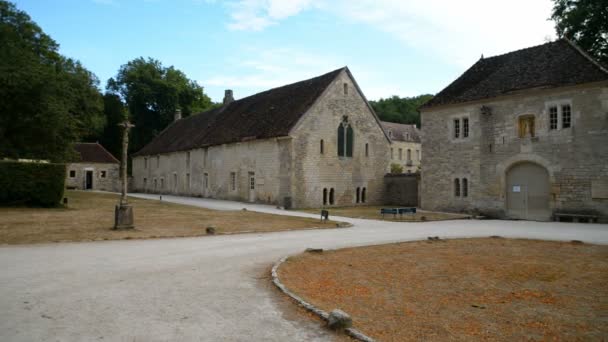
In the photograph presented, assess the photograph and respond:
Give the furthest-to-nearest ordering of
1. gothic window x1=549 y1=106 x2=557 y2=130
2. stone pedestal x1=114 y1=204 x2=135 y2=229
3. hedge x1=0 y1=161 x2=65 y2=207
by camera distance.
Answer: hedge x1=0 y1=161 x2=65 y2=207, gothic window x1=549 y1=106 x2=557 y2=130, stone pedestal x1=114 y1=204 x2=135 y2=229

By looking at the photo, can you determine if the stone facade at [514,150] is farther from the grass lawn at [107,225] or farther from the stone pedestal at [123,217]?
the stone pedestal at [123,217]

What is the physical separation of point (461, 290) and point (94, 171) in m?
54.1

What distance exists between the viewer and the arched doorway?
23219mm

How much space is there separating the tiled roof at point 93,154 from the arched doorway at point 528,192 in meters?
46.8

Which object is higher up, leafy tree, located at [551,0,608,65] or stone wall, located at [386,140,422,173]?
leafy tree, located at [551,0,608,65]

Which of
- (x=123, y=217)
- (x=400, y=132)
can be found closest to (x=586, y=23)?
(x=123, y=217)

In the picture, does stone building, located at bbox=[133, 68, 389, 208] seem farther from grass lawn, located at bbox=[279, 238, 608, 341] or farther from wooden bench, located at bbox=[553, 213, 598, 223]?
grass lawn, located at bbox=[279, 238, 608, 341]

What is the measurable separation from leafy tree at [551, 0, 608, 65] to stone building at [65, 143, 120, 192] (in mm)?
49345

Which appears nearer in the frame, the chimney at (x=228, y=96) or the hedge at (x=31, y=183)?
the hedge at (x=31, y=183)

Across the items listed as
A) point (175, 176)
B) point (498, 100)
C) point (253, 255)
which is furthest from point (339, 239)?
point (175, 176)

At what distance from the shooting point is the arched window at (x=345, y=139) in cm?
3241

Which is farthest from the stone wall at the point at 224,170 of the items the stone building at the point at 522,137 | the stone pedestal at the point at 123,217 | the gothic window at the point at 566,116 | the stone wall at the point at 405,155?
the stone wall at the point at 405,155

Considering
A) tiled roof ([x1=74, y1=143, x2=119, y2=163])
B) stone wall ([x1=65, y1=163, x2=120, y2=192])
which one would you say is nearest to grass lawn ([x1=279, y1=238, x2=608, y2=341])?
stone wall ([x1=65, y1=163, x2=120, y2=192])

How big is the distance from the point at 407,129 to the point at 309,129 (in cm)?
4063
